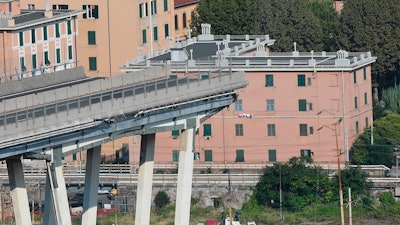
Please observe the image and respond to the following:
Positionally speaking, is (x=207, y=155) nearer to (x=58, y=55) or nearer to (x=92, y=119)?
(x=58, y=55)

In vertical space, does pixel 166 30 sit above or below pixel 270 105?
above

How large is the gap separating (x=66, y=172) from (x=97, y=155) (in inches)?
1033

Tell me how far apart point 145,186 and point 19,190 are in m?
5.78

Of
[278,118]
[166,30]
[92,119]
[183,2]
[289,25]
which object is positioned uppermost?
[183,2]

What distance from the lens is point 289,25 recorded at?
10562cm

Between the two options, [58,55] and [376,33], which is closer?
[58,55]

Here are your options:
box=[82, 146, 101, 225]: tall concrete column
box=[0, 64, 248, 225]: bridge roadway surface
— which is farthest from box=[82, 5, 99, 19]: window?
box=[82, 146, 101, 225]: tall concrete column

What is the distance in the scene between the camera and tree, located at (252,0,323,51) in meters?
105

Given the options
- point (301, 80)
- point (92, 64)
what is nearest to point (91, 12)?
point (92, 64)

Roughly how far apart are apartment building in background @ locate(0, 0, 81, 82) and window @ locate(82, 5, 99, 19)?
3.07 ft

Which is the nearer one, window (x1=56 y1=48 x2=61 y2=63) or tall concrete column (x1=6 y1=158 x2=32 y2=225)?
tall concrete column (x1=6 y1=158 x2=32 y2=225)

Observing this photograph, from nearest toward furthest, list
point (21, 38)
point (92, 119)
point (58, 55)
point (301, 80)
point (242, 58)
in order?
point (92, 119), point (301, 80), point (242, 58), point (21, 38), point (58, 55)

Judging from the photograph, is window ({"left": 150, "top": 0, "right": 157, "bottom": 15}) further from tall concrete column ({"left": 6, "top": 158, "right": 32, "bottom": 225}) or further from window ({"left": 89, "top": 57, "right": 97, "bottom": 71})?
tall concrete column ({"left": 6, "top": 158, "right": 32, "bottom": 225})

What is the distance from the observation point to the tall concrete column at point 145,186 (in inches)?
2413
